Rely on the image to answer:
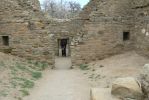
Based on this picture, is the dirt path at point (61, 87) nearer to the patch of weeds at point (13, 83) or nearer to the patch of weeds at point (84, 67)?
the patch of weeds at point (13, 83)

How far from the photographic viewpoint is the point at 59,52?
61.8 ft

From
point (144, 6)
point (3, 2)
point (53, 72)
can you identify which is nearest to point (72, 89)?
point (53, 72)

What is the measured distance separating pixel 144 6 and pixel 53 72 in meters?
4.56

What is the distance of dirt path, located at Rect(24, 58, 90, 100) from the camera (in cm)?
→ 845

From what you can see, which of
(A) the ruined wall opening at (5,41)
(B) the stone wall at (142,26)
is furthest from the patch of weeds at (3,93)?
(B) the stone wall at (142,26)

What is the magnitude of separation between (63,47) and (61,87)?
9.70 metres

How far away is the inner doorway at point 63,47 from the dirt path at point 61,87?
20.9 feet

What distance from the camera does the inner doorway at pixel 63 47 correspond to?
62.1 feet

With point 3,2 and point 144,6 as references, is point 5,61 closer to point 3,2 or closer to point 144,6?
point 3,2

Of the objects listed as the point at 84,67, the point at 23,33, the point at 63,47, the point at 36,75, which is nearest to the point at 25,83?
the point at 36,75

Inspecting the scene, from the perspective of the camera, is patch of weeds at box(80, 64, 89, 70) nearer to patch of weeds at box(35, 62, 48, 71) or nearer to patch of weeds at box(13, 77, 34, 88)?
patch of weeds at box(35, 62, 48, 71)

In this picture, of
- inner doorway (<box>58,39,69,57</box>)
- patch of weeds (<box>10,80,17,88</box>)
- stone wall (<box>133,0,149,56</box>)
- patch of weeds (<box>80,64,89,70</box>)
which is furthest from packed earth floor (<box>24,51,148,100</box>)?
inner doorway (<box>58,39,69,57</box>)

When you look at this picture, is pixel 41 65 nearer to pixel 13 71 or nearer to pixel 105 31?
pixel 13 71

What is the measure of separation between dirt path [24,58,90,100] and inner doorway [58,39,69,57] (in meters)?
6.38
